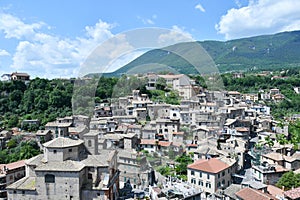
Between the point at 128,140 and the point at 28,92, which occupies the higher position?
the point at 28,92

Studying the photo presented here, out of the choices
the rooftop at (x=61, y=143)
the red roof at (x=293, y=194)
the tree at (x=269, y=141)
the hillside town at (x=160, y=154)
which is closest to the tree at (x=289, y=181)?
the hillside town at (x=160, y=154)

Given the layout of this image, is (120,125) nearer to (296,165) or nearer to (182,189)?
(182,189)

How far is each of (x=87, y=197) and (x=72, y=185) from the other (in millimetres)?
540

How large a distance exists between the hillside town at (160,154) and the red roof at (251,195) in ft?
0.09

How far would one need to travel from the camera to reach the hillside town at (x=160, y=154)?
8062 millimetres

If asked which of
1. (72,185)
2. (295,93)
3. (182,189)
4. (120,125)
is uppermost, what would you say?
(295,93)

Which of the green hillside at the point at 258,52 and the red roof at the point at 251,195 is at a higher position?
the green hillside at the point at 258,52

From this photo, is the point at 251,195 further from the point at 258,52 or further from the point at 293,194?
the point at 258,52

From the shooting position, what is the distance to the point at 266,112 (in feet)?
68.0

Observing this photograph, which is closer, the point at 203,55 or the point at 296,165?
the point at 203,55

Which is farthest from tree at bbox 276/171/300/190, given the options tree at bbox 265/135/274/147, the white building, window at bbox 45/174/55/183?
window at bbox 45/174/55/183

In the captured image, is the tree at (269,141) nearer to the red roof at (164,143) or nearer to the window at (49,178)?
the red roof at (164,143)

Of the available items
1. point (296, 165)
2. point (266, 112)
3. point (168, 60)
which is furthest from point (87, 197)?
point (266, 112)

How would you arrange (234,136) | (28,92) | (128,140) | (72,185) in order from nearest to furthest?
(72,185), (128,140), (234,136), (28,92)
